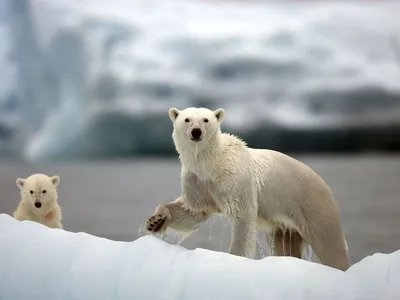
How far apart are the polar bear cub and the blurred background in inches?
64.5

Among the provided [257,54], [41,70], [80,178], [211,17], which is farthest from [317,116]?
[41,70]

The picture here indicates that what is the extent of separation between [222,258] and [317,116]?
7.59ft

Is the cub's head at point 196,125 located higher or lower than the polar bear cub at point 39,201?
higher

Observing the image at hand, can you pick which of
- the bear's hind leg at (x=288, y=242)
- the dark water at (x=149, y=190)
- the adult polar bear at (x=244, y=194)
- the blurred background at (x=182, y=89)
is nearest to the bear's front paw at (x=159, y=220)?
the adult polar bear at (x=244, y=194)

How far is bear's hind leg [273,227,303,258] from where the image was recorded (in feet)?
4.81

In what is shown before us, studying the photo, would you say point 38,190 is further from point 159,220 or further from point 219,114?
point 219,114

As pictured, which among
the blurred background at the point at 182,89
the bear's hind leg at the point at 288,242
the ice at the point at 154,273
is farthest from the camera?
the blurred background at the point at 182,89

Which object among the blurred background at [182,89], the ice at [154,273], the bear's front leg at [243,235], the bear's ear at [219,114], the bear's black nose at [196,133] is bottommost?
the ice at [154,273]

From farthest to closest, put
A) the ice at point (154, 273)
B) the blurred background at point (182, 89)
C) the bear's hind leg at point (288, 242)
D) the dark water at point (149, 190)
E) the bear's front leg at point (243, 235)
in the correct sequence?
the blurred background at point (182, 89), the dark water at point (149, 190), the bear's hind leg at point (288, 242), the bear's front leg at point (243, 235), the ice at point (154, 273)

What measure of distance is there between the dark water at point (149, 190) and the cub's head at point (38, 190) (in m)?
1.33

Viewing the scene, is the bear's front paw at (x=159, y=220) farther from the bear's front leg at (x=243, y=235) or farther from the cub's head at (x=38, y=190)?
the cub's head at (x=38, y=190)

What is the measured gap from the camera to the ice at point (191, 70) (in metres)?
3.46

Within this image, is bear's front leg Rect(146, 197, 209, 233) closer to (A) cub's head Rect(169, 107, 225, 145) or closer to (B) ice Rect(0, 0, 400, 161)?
(A) cub's head Rect(169, 107, 225, 145)

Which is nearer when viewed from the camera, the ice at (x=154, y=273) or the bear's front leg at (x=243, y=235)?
the ice at (x=154, y=273)
